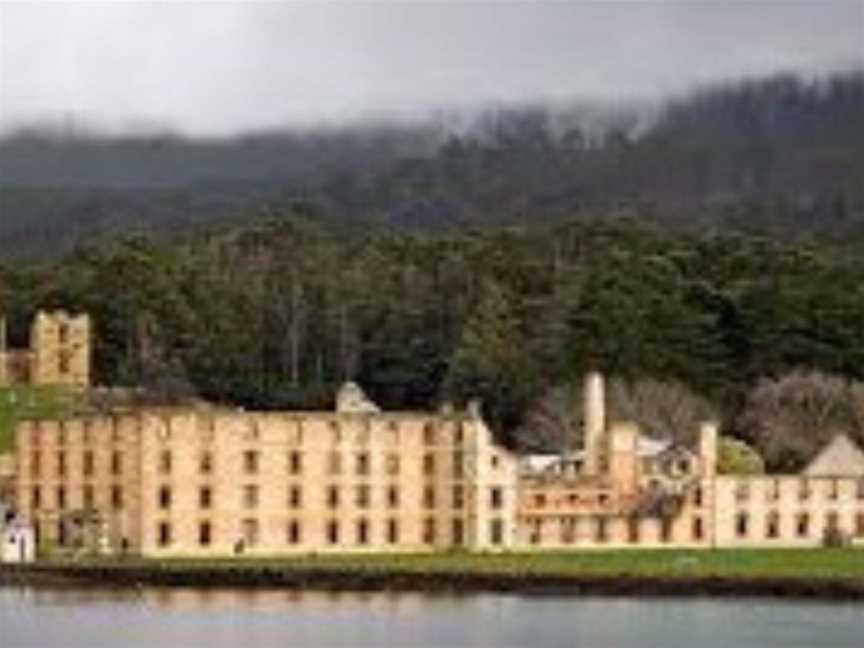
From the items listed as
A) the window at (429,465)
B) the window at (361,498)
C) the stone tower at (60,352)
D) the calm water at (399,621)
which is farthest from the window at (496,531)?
the stone tower at (60,352)

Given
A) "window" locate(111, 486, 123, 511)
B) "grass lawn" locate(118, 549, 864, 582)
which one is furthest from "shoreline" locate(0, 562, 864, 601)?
"window" locate(111, 486, 123, 511)

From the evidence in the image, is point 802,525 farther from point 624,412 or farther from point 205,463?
point 205,463

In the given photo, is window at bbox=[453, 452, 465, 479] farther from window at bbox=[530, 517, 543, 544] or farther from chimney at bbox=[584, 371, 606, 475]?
chimney at bbox=[584, 371, 606, 475]

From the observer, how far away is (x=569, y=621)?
4628 inches

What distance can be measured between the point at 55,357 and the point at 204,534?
43.5m

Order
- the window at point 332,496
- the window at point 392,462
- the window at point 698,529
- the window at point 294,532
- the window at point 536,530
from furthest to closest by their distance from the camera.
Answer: the window at point 698,529, the window at point 536,530, the window at point 392,462, the window at point 332,496, the window at point 294,532

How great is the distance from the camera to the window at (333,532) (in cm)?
14688

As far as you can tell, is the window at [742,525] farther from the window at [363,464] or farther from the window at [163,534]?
the window at [163,534]

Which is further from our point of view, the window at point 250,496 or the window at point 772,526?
the window at point 772,526

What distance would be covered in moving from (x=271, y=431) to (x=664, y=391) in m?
36.5

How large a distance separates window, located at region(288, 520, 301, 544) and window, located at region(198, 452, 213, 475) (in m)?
3.67

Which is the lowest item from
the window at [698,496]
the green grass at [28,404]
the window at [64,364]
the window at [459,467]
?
the window at [698,496]

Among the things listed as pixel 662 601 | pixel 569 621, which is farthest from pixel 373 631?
pixel 662 601

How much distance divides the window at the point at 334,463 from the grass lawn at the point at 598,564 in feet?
17.0
